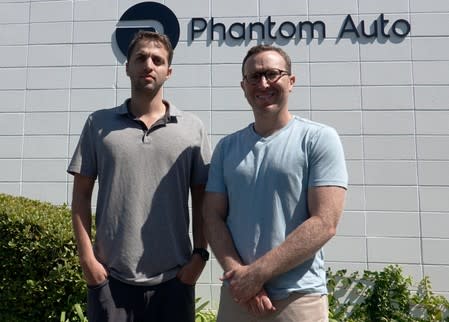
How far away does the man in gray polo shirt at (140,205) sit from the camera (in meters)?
1.97

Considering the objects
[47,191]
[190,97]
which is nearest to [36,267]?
[47,191]

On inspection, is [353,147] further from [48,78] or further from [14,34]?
[14,34]

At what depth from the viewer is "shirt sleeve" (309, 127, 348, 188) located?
1735 millimetres

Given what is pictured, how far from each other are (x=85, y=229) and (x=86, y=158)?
341mm

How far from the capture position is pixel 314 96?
13.2ft

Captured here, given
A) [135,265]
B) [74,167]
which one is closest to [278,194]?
[135,265]

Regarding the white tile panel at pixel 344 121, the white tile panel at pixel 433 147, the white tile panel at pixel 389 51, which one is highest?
the white tile panel at pixel 389 51

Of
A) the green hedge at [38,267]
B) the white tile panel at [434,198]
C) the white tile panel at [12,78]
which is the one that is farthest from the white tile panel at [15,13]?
the white tile panel at [434,198]

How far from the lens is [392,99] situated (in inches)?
155

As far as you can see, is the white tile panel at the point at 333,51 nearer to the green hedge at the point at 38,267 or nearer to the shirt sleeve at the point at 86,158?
the green hedge at the point at 38,267

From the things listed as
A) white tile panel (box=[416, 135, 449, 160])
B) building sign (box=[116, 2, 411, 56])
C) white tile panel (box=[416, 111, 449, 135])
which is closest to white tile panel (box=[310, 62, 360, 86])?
building sign (box=[116, 2, 411, 56])

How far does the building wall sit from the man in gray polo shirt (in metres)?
1.98

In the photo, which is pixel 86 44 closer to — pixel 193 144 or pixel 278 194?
pixel 193 144

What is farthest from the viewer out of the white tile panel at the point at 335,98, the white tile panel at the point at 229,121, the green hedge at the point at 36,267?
the white tile panel at the point at 229,121
